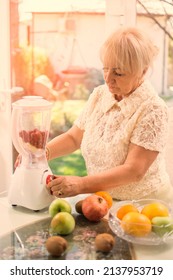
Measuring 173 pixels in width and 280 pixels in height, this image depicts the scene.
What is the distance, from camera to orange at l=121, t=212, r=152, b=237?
3.37ft

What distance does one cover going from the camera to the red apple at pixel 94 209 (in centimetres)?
116

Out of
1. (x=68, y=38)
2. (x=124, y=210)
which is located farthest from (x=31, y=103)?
(x=68, y=38)

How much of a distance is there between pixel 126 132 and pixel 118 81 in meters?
0.14

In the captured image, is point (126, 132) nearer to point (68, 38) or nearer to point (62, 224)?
point (62, 224)

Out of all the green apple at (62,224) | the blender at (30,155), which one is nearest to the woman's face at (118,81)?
the blender at (30,155)

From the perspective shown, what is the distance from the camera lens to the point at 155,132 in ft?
4.31

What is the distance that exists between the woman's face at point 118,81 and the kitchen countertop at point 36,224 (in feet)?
1.05

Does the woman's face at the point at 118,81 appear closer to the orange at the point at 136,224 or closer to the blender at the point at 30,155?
the blender at the point at 30,155

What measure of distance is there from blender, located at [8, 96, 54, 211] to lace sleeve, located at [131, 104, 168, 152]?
25 centimetres

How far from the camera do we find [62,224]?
1088 millimetres

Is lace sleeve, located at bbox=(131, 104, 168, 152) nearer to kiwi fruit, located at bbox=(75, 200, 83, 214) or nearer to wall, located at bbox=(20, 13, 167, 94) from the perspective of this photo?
kiwi fruit, located at bbox=(75, 200, 83, 214)

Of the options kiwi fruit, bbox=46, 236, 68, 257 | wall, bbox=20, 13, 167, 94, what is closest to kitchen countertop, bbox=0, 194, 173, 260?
kiwi fruit, bbox=46, 236, 68, 257
